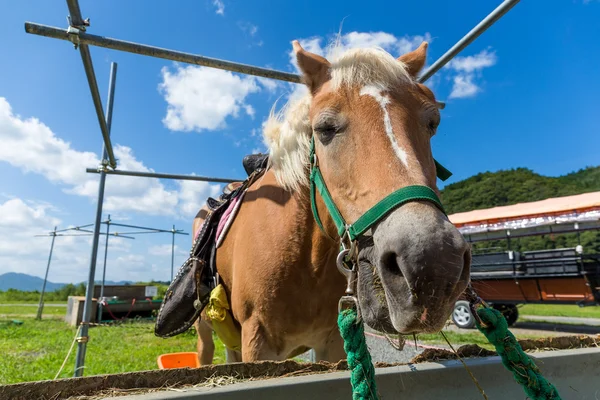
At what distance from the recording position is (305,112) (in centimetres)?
206

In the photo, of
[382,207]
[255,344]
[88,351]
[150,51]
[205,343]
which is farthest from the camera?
[88,351]

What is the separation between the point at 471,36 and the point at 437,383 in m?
2.18

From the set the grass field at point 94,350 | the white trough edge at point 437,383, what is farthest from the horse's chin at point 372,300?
the grass field at point 94,350

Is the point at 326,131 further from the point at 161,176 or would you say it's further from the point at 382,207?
the point at 161,176

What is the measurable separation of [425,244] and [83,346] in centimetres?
377

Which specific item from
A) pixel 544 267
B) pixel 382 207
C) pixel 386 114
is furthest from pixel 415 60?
pixel 544 267

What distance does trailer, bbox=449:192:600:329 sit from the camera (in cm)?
861

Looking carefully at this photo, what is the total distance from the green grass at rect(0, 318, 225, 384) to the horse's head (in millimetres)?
5096

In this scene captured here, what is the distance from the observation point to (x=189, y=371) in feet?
3.85

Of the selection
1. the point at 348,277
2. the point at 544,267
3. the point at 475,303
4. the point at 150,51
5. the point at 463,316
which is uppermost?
the point at 150,51

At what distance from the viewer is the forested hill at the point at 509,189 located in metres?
37.3

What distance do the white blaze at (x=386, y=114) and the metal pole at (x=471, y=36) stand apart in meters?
1.03

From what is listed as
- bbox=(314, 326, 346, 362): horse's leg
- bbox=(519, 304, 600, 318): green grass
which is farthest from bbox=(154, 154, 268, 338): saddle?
bbox=(519, 304, 600, 318): green grass

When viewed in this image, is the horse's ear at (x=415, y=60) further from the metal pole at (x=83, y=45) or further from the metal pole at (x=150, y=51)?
the metal pole at (x=83, y=45)
